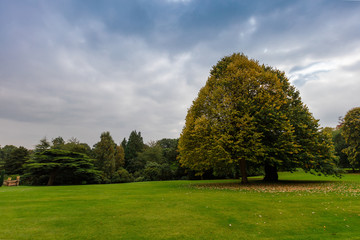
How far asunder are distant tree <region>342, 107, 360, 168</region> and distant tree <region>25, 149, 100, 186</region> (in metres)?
56.3

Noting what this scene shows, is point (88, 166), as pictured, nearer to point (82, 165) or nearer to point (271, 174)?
point (82, 165)

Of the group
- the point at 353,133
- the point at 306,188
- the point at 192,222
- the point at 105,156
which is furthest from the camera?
the point at 105,156

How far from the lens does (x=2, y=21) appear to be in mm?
15891

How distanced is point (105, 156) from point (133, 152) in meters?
22.7

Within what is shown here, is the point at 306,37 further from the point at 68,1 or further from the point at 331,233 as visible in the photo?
the point at 68,1

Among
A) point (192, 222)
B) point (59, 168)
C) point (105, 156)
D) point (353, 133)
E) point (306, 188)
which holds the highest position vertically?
point (353, 133)

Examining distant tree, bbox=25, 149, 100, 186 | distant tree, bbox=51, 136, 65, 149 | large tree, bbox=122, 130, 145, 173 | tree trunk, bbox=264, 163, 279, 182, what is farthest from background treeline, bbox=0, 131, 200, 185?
tree trunk, bbox=264, 163, 279, 182

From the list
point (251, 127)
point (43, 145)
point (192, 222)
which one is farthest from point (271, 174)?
point (43, 145)

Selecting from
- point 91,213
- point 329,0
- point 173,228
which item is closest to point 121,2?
point 329,0

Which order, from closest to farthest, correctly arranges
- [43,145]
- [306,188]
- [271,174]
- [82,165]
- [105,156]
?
[306,188] < [271,174] < [82,165] < [43,145] < [105,156]

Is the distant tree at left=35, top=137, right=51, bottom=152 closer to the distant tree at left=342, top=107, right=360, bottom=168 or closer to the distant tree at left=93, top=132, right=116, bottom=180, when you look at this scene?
the distant tree at left=93, top=132, right=116, bottom=180

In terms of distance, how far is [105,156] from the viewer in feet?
152

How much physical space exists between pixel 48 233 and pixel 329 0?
20.3m

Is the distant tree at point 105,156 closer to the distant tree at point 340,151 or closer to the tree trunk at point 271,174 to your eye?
the tree trunk at point 271,174
